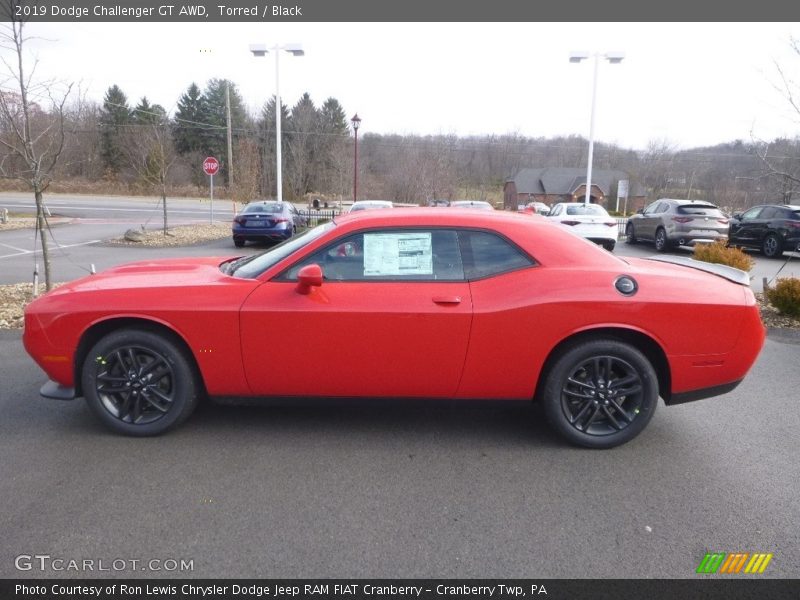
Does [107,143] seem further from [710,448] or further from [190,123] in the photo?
[710,448]

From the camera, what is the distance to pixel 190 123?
199 ft

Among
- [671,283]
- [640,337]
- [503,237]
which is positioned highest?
[503,237]

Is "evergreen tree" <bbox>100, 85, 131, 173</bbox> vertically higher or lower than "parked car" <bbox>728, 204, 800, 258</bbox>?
higher

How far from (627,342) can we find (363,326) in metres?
1.76

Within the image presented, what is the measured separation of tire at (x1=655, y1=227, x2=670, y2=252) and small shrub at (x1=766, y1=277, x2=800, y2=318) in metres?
9.02

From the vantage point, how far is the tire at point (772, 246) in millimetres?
16172

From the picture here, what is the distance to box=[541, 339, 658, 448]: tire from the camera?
12.0 feet

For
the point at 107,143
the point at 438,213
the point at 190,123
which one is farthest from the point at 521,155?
the point at 438,213

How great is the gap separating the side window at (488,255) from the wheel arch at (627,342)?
585mm

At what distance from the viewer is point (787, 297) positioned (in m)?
7.54

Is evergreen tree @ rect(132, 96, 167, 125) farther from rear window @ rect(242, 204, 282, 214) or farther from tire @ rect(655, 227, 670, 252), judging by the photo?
tire @ rect(655, 227, 670, 252)

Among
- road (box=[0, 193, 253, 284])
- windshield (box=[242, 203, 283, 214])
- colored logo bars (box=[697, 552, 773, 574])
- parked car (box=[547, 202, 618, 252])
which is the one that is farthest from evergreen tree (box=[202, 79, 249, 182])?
colored logo bars (box=[697, 552, 773, 574])

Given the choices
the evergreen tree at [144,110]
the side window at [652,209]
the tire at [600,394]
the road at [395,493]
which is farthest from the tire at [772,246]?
the evergreen tree at [144,110]

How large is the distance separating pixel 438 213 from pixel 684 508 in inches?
93.5
